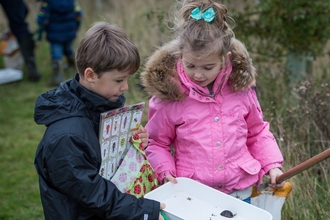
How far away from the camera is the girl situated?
92.9 inches

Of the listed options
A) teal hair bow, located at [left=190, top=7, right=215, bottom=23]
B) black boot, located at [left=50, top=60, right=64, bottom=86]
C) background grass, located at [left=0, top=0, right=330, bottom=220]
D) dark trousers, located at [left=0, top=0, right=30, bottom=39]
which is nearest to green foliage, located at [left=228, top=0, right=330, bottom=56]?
background grass, located at [left=0, top=0, right=330, bottom=220]

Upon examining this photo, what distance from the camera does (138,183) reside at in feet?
7.56

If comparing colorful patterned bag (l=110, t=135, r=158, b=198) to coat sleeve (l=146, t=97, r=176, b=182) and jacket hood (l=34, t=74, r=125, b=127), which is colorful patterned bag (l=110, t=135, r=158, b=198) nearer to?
coat sleeve (l=146, t=97, r=176, b=182)

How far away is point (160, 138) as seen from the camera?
2516 millimetres

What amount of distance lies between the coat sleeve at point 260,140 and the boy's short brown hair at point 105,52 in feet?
2.25

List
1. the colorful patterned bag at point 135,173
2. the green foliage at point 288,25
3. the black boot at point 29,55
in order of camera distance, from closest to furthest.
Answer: the colorful patterned bag at point 135,173 → the green foliage at point 288,25 → the black boot at point 29,55

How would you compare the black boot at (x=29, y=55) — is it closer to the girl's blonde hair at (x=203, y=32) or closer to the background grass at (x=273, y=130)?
the background grass at (x=273, y=130)

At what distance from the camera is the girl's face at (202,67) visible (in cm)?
231

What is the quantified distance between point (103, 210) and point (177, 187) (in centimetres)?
46

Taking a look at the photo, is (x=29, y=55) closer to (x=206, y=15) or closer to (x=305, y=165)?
(x=206, y=15)

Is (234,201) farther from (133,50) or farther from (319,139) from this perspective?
(319,139)

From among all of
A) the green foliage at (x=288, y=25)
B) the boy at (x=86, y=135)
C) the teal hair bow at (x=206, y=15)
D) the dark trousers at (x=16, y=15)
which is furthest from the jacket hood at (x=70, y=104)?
the dark trousers at (x=16, y=15)

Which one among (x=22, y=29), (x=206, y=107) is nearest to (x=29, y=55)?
(x=22, y=29)

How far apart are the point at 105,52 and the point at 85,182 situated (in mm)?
540
